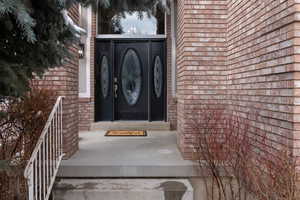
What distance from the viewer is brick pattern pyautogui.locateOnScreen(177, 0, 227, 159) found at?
374cm

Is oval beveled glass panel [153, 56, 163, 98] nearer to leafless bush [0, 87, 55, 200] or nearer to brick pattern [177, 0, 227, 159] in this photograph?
brick pattern [177, 0, 227, 159]

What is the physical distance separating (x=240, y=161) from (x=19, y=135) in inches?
87.9

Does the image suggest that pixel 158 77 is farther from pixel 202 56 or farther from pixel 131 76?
pixel 202 56

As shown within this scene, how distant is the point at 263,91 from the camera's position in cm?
271

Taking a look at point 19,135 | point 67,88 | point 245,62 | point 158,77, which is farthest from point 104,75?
point 245,62

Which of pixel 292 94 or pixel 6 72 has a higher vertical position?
pixel 6 72

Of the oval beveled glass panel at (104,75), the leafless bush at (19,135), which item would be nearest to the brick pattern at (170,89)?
the oval beveled glass panel at (104,75)

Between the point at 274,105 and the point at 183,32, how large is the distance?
1.77 meters

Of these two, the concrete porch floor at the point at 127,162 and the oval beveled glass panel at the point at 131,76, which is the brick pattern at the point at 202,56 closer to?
the concrete porch floor at the point at 127,162

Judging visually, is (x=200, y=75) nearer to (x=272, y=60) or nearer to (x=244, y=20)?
(x=244, y=20)

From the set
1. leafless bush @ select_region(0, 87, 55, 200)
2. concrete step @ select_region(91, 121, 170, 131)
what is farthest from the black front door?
leafless bush @ select_region(0, 87, 55, 200)

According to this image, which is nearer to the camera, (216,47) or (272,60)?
(272,60)

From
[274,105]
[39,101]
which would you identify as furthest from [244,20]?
[39,101]

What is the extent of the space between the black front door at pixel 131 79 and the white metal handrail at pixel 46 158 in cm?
305
